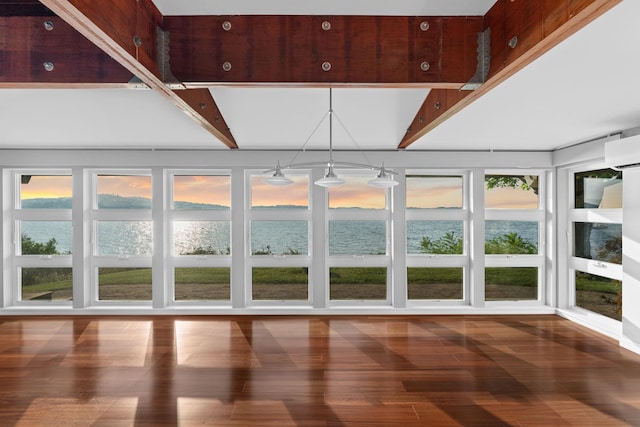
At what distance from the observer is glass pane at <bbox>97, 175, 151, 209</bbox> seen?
496 cm

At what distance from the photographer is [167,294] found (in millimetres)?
4832

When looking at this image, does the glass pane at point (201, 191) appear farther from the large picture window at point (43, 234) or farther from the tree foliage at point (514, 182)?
the tree foliage at point (514, 182)

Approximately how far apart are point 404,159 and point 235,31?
3336 mm

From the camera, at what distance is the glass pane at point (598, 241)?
4.09m

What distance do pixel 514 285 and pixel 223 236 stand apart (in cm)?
411

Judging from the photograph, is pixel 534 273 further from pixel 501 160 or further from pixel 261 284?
pixel 261 284

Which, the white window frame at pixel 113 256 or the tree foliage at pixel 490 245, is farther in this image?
the tree foliage at pixel 490 245

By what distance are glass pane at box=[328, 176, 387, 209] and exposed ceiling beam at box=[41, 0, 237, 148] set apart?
→ 10.3ft

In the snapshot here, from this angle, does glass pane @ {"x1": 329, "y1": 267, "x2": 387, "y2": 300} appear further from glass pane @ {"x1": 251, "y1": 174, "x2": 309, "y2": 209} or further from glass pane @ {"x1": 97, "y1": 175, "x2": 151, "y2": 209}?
glass pane @ {"x1": 97, "y1": 175, "x2": 151, "y2": 209}

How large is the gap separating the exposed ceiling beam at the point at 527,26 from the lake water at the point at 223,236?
2.99 m

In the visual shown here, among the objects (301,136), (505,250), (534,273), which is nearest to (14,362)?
(301,136)

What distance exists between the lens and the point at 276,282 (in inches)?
196

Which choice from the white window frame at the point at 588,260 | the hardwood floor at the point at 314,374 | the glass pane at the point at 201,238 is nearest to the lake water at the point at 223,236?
the glass pane at the point at 201,238

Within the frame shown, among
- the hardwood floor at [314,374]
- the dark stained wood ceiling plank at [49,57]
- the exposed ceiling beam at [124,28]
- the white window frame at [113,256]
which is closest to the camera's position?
the exposed ceiling beam at [124,28]
